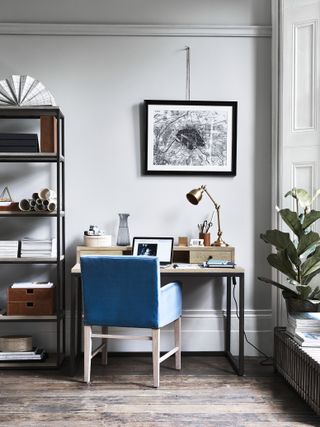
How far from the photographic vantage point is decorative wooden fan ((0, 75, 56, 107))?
3857 mm

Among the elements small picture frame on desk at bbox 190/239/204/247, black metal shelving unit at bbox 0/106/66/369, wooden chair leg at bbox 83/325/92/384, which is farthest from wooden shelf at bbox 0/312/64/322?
small picture frame on desk at bbox 190/239/204/247

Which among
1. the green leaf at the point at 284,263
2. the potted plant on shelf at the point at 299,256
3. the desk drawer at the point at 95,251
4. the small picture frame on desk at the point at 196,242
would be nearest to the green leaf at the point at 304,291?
the potted plant on shelf at the point at 299,256

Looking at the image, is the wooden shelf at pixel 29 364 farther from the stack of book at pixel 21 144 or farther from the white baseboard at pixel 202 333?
the stack of book at pixel 21 144

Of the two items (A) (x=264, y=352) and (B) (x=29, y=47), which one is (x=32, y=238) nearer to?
(B) (x=29, y=47)

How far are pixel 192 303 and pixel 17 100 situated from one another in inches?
77.6

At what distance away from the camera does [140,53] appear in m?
4.30

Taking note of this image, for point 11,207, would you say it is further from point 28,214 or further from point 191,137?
point 191,137

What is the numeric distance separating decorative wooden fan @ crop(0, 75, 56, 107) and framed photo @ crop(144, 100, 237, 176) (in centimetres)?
80

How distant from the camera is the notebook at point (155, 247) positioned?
406 centimetres

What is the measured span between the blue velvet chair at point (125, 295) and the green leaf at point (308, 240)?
0.91 metres

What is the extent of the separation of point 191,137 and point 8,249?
158 cm

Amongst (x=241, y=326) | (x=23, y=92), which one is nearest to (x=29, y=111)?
(x=23, y=92)

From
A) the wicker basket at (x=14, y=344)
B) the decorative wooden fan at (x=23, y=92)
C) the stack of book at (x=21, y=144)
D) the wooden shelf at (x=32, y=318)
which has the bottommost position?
the wicker basket at (x=14, y=344)

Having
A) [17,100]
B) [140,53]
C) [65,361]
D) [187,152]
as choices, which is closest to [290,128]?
[187,152]
